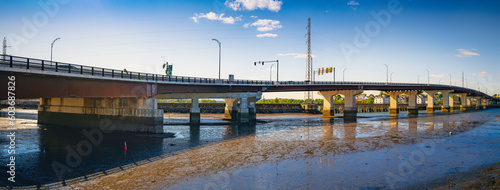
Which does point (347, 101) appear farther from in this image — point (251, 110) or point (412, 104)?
point (251, 110)

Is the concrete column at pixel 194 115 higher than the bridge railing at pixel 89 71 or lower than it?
lower

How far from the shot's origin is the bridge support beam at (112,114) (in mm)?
37031

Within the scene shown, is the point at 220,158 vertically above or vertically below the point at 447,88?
below

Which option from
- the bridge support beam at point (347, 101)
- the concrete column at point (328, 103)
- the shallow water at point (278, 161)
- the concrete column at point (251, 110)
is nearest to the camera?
the shallow water at point (278, 161)

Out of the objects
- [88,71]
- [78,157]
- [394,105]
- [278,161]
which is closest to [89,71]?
[88,71]

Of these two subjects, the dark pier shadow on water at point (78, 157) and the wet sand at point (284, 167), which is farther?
the dark pier shadow on water at point (78, 157)

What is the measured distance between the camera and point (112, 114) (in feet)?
129

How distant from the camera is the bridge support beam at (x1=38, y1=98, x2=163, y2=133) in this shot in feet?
121

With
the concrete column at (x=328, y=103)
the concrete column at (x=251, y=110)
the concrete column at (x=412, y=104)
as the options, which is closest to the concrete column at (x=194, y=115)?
the concrete column at (x=251, y=110)

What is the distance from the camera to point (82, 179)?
15.4 meters

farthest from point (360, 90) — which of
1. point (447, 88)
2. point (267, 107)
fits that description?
point (447, 88)

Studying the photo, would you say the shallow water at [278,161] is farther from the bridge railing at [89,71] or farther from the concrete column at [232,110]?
the concrete column at [232,110]

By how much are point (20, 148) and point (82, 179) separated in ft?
50.5

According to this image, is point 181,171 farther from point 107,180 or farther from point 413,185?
point 413,185
